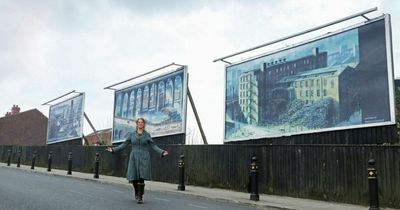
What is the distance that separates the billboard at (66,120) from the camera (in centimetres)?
3291

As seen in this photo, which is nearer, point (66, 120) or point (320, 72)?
point (320, 72)

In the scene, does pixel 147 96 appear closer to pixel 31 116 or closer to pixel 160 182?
pixel 160 182

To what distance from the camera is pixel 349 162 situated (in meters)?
12.9

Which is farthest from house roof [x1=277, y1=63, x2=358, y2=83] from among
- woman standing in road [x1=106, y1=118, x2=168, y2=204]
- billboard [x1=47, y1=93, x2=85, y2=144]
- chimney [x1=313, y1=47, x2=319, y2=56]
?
billboard [x1=47, y1=93, x2=85, y2=144]

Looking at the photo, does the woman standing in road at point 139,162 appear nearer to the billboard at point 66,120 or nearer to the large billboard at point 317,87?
the large billboard at point 317,87

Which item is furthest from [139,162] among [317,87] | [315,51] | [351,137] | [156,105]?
[156,105]

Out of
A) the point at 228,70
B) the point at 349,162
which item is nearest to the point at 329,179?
the point at 349,162

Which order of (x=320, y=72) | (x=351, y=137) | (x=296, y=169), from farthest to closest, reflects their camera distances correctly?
(x=320, y=72) < (x=296, y=169) < (x=351, y=137)

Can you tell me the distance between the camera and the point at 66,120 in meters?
35.1

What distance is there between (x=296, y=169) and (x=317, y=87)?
2.77m

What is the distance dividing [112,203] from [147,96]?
15.0m

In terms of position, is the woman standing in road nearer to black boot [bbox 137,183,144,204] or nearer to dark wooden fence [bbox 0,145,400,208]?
black boot [bbox 137,183,144,204]

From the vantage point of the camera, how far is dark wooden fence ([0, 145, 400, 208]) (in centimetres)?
1209

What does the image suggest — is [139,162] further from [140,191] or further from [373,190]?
[373,190]
